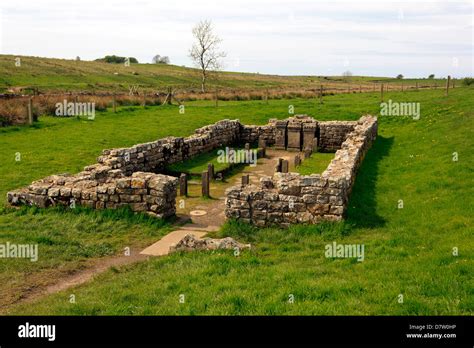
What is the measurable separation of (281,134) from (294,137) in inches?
29.9

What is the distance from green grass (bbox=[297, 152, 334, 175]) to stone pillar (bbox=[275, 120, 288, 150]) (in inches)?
84.3

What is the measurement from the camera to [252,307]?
6699 mm

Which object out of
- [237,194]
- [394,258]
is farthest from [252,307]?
[237,194]

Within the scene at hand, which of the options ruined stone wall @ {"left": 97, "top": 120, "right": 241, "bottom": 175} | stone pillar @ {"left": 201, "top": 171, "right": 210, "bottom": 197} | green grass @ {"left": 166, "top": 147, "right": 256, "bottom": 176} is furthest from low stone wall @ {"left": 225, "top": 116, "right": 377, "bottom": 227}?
green grass @ {"left": 166, "top": 147, "right": 256, "bottom": 176}

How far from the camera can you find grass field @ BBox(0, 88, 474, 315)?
6.86 m

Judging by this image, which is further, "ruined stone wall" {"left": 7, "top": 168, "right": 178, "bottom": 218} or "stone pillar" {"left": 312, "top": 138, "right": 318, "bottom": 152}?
"stone pillar" {"left": 312, "top": 138, "right": 318, "bottom": 152}

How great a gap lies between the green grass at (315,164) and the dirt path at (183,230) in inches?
54.5

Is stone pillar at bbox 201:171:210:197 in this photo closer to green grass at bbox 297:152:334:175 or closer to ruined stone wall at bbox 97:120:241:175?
ruined stone wall at bbox 97:120:241:175

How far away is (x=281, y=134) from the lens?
26.4 m

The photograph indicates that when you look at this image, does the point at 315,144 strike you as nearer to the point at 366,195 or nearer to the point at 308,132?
the point at 308,132

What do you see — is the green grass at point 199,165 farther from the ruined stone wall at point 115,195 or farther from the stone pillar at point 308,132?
the ruined stone wall at point 115,195

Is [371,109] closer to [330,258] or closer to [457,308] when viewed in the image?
[330,258]

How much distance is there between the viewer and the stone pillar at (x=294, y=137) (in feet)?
85.4

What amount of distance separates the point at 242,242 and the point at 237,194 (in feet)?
4.74
